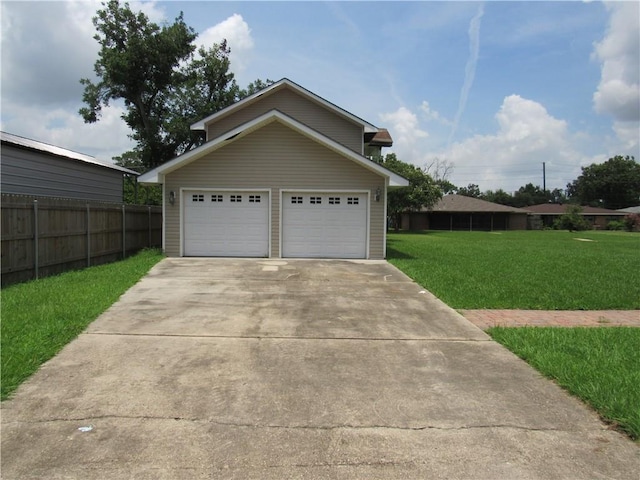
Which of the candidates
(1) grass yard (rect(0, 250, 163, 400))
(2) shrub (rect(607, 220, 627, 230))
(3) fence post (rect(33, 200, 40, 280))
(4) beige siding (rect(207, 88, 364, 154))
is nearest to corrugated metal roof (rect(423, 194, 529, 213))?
(2) shrub (rect(607, 220, 627, 230))

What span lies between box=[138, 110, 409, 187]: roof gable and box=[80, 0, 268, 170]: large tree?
13.5 meters

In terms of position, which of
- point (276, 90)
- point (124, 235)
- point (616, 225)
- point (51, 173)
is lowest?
point (124, 235)

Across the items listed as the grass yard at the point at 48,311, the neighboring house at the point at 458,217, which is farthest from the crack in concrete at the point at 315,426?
the neighboring house at the point at 458,217

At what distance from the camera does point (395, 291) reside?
9.28 m

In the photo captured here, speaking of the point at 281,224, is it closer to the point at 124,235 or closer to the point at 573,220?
the point at 124,235

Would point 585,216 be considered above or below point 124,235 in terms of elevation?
above

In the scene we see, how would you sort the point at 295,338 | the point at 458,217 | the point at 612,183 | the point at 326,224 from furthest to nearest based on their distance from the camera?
1. the point at 612,183
2. the point at 458,217
3. the point at 326,224
4. the point at 295,338

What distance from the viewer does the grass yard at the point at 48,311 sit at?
4732 millimetres

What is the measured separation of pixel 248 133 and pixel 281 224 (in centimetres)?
300

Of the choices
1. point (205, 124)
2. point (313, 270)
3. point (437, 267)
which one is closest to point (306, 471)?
point (313, 270)

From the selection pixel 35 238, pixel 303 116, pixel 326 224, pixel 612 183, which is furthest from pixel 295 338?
pixel 612 183

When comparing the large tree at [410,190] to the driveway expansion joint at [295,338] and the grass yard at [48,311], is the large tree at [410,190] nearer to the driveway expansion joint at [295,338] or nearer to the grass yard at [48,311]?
the grass yard at [48,311]

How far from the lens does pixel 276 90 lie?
17.5m

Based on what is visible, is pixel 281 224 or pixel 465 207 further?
pixel 465 207
